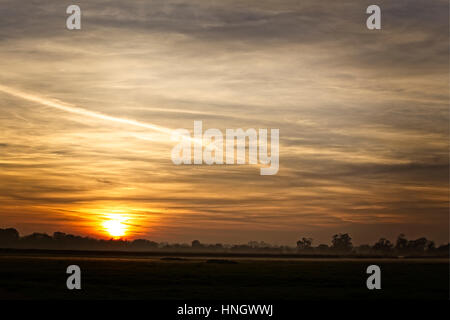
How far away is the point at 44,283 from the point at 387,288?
4824 centimetres

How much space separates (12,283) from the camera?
8150 cm
